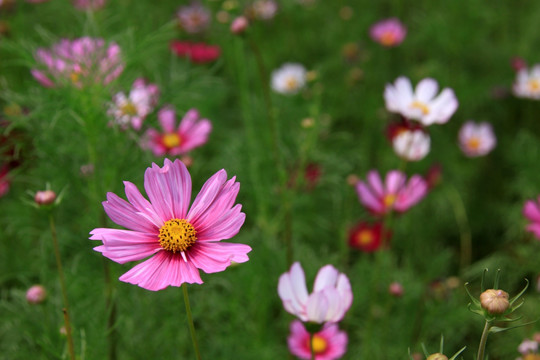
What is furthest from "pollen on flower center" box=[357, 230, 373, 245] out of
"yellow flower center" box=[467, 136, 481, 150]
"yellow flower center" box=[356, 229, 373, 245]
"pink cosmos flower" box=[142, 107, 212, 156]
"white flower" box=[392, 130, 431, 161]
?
"yellow flower center" box=[467, 136, 481, 150]

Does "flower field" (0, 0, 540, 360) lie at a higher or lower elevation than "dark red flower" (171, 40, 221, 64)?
lower

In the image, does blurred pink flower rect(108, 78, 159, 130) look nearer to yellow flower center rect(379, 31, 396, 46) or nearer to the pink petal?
the pink petal

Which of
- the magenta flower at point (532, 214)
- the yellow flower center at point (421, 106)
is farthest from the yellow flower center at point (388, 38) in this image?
the magenta flower at point (532, 214)

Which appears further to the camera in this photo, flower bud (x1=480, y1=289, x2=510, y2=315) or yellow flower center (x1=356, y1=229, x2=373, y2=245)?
yellow flower center (x1=356, y1=229, x2=373, y2=245)

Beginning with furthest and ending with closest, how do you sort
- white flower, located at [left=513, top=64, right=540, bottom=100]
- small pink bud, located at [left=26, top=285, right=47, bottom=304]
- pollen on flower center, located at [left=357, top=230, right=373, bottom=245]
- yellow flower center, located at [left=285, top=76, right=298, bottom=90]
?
yellow flower center, located at [left=285, top=76, right=298, bottom=90] → white flower, located at [left=513, top=64, right=540, bottom=100] → pollen on flower center, located at [left=357, top=230, right=373, bottom=245] → small pink bud, located at [left=26, top=285, right=47, bottom=304]

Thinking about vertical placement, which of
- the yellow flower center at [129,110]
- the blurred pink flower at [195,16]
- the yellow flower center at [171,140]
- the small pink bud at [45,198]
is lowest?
the small pink bud at [45,198]

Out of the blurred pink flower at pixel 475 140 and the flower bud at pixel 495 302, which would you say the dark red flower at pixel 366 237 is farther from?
the flower bud at pixel 495 302
